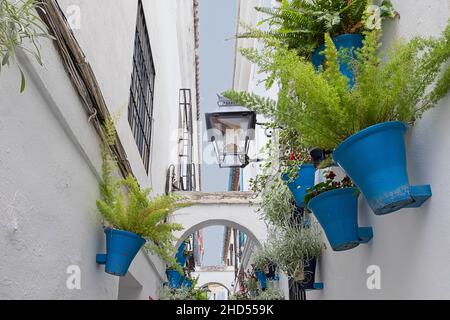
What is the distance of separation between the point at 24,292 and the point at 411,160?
5.64ft

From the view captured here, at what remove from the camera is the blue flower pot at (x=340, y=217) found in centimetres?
215

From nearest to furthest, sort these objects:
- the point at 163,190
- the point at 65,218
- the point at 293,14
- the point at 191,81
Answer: the point at 293,14
the point at 65,218
the point at 163,190
the point at 191,81

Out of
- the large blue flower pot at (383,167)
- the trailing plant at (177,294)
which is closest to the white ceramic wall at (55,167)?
the large blue flower pot at (383,167)

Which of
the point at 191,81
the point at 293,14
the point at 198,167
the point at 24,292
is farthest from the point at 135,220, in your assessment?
the point at 198,167

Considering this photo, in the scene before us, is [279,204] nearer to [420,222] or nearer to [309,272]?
[309,272]

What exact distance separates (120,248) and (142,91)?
321 cm

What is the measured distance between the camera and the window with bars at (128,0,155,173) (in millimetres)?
5375

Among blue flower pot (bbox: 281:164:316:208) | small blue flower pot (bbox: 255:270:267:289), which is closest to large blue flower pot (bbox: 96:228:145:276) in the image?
blue flower pot (bbox: 281:164:316:208)

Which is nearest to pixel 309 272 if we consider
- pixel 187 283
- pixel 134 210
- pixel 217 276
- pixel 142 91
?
pixel 134 210

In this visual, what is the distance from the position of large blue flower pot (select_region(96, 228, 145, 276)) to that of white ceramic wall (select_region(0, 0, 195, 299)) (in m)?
0.14

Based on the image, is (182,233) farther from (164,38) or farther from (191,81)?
(191,81)

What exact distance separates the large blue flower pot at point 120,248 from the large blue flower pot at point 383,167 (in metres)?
1.82

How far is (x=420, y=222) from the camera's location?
5.65 feet
